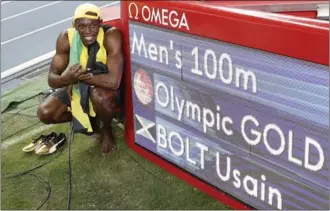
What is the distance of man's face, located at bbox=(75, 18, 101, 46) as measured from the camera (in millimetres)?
2916

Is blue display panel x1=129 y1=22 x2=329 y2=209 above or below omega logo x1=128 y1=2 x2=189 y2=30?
below

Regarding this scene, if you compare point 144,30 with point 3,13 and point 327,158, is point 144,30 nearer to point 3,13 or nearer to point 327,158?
point 327,158

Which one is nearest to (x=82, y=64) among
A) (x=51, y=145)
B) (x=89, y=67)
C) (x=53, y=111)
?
(x=89, y=67)

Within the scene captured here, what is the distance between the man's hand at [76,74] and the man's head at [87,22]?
0.54 feet

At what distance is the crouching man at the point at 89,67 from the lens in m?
2.94

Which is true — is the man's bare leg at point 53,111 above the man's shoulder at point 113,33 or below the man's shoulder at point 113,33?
below

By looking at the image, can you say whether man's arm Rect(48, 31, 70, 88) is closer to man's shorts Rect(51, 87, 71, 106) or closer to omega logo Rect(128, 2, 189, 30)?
man's shorts Rect(51, 87, 71, 106)

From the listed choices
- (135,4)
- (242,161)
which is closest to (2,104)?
(135,4)

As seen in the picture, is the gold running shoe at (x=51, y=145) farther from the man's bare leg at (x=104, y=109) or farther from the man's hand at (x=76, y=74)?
the man's hand at (x=76, y=74)

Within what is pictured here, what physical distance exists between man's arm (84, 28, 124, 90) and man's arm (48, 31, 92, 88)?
0.25 feet

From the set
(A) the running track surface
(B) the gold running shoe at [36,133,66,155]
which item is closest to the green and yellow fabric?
(B) the gold running shoe at [36,133,66,155]

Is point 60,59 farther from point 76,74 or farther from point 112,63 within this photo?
point 112,63

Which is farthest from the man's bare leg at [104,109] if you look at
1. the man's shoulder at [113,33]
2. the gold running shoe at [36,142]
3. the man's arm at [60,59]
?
the gold running shoe at [36,142]

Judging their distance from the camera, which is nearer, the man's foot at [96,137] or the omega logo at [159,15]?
the omega logo at [159,15]
